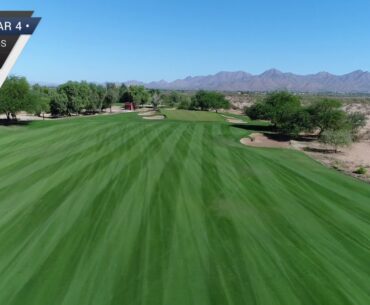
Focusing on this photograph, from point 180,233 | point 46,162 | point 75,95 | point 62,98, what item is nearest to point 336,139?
point 180,233

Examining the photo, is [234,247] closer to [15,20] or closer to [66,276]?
[66,276]

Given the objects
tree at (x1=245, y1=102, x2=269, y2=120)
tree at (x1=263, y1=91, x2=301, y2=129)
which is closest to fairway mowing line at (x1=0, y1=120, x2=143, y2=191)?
tree at (x1=263, y1=91, x2=301, y2=129)

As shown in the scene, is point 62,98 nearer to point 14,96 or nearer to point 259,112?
point 14,96

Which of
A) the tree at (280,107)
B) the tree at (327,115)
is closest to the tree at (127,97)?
the tree at (280,107)

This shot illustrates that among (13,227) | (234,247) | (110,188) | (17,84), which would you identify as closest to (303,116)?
(110,188)

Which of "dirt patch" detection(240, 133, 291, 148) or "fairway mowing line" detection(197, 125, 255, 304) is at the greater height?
"fairway mowing line" detection(197, 125, 255, 304)
